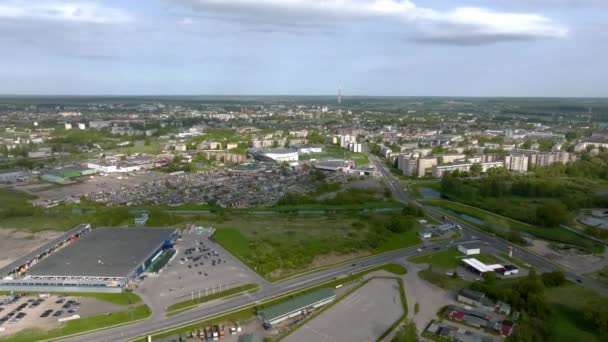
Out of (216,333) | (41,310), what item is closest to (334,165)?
(216,333)

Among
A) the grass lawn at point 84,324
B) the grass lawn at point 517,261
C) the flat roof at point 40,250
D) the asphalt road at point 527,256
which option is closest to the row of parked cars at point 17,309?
the grass lawn at point 84,324

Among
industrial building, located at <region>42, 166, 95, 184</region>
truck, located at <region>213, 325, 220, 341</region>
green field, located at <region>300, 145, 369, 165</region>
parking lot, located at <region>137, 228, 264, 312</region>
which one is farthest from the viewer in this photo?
green field, located at <region>300, 145, 369, 165</region>

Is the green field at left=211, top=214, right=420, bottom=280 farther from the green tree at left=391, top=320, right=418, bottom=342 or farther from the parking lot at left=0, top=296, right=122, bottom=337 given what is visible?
the parking lot at left=0, top=296, right=122, bottom=337

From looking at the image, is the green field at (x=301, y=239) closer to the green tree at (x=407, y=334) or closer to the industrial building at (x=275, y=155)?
the green tree at (x=407, y=334)

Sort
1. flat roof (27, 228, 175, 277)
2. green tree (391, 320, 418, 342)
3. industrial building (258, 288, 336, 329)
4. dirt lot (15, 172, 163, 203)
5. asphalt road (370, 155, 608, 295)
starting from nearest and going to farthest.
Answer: green tree (391, 320, 418, 342) → industrial building (258, 288, 336, 329) → asphalt road (370, 155, 608, 295) → flat roof (27, 228, 175, 277) → dirt lot (15, 172, 163, 203)

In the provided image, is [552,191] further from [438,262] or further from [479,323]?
[479,323]

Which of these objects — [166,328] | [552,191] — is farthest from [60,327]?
[552,191]

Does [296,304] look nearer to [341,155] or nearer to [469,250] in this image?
[469,250]

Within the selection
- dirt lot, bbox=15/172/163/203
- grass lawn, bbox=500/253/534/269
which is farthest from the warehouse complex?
grass lawn, bbox=500/253/534/269
